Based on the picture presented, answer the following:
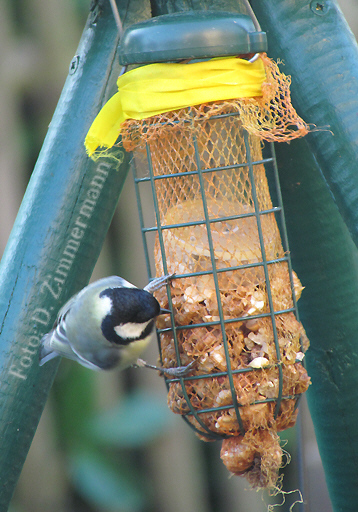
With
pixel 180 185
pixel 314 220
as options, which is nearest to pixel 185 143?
pixel 180 185

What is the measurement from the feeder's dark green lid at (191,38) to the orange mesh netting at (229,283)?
0.09 metres

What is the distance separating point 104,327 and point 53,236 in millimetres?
228

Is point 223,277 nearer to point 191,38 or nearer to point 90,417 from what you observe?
point 191,38

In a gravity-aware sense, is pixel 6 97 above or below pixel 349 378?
above

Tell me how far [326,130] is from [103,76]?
1.65 feet

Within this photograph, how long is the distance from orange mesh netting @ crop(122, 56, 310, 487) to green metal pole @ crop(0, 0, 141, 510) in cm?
17

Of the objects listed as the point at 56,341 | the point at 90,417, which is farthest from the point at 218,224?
the point at 90,417

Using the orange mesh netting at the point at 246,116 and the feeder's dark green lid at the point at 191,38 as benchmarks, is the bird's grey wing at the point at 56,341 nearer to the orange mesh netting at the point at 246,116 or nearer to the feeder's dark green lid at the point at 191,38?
the orange mesh netting at the point at 246,116

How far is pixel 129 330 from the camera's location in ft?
4.00

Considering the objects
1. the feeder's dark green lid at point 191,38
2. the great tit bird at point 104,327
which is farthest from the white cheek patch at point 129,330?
the feeder's dark green lid at point 191,38

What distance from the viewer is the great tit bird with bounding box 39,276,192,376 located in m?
1.18

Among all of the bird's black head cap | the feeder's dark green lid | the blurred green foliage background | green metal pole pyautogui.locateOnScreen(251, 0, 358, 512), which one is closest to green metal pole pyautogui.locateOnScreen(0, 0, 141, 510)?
the bird's black head cap

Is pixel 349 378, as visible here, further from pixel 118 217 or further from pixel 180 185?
pixel 118 217

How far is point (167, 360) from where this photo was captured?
120 centimetres
